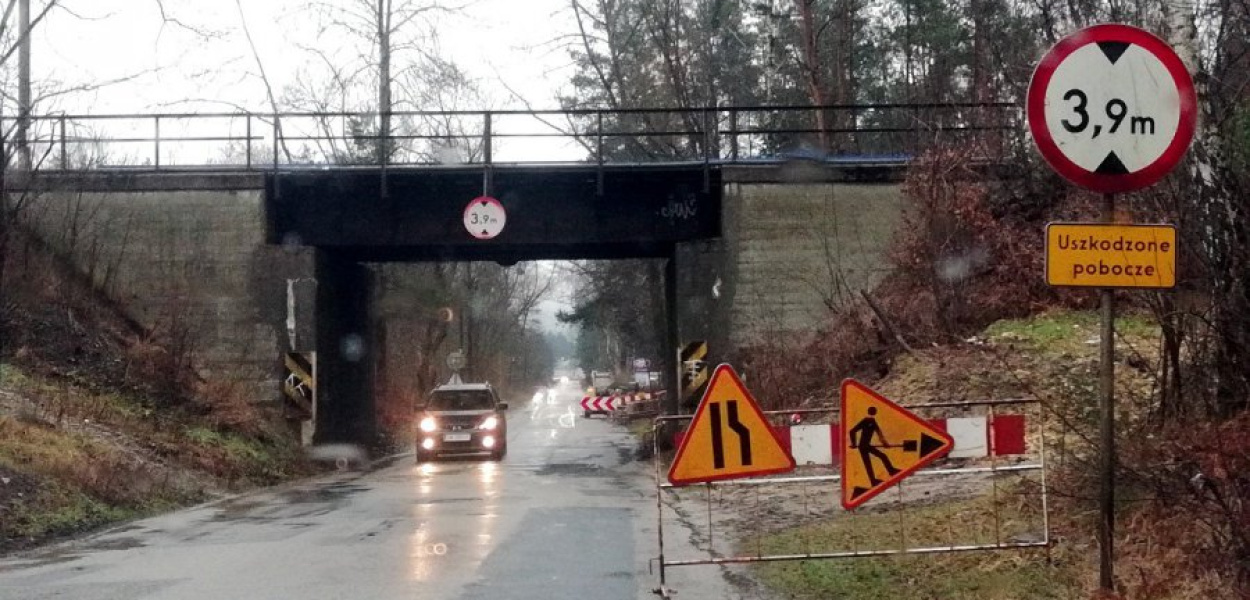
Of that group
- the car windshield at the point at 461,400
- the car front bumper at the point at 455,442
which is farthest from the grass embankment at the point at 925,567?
the car windshield at the point at 461,400

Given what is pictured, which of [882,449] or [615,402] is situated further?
[615,402]

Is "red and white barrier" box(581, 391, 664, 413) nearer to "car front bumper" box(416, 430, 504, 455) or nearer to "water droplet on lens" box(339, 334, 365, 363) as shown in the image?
"water droplet on lens" box(339, 334, 365, 363)

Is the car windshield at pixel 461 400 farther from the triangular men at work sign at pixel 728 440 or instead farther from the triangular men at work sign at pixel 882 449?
the triangular men at work sign at pixel 882 449

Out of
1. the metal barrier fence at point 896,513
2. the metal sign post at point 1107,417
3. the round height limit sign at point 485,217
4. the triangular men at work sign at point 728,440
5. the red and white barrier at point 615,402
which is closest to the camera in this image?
the metal sign post at point 1107,417

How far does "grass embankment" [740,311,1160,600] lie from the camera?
835 centimetres

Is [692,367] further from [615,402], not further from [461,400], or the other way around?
[615,402]

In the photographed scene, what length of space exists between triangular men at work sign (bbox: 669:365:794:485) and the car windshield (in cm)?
1843

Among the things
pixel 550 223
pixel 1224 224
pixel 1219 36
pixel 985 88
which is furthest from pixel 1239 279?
pixel 550 223

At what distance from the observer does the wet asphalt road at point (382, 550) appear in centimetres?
938

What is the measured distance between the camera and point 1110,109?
6.68 meters

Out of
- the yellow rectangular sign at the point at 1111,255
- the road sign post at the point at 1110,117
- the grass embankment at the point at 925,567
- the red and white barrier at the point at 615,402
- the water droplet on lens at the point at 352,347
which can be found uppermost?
the road sign post at the point at 1110,117

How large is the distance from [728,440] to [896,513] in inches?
125

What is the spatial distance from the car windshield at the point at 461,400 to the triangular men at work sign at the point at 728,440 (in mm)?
18425

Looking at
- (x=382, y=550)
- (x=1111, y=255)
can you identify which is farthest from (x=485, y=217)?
(x=1111, y=255)
